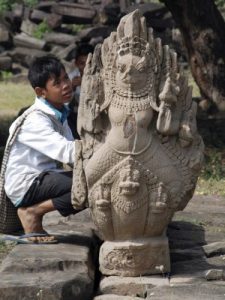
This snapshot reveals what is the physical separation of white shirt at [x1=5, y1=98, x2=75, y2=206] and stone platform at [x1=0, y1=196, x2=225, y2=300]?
1.42ft

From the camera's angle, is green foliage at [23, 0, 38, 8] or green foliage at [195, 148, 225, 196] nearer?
green foliage at [195, 148, 225, 196]

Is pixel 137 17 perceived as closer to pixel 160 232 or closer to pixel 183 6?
pixel 160 232

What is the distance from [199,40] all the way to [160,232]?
742 cm

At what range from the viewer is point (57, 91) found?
5480mm

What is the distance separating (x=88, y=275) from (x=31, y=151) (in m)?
1.09

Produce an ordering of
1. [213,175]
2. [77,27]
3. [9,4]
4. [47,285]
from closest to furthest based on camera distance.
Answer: [47,285] < [213,175] < [77,27] < [9,4]

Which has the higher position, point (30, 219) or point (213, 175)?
point (30, 219)

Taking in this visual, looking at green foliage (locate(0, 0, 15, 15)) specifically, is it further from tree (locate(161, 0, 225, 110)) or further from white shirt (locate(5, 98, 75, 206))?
white shirt (locate(5, 98, 75, 206))

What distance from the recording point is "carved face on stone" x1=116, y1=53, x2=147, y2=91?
15.7 feet

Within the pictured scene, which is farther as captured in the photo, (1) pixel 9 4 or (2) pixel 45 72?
(1) pixel 9 4

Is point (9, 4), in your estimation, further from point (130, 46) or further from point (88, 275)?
point (88, 275)

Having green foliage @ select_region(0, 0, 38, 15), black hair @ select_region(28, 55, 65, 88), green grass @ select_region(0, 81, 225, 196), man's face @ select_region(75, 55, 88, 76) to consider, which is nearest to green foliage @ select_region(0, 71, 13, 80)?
green grass @ select_region(0, 81, 225, 196)

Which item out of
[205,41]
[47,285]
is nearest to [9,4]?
[205,41]

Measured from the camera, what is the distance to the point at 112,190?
15.7 ft
